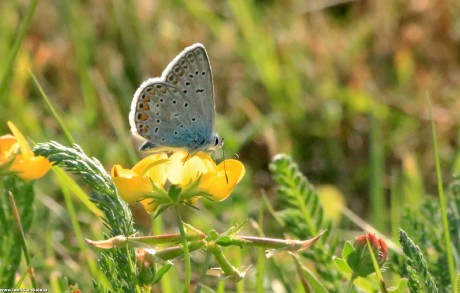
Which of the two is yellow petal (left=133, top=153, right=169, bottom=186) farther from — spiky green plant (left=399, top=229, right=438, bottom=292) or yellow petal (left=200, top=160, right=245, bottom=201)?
spiky green plant (left=399, top=229, right=438, bottom=292)

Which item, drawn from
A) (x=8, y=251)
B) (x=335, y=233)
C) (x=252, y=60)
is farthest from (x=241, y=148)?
(x=8, y=251)

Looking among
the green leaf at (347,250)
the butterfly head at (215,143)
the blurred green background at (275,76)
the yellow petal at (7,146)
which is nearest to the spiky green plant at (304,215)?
the butterfly head at (215,143)

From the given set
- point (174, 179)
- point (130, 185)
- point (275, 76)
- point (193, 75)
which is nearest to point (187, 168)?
point (174, 179)

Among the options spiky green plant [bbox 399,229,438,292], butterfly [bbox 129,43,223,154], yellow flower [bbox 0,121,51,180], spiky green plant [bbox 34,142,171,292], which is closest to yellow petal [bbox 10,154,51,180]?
yellow flower [bbox 0,121,51,180]

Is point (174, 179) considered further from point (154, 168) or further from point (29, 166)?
point (29, 166)

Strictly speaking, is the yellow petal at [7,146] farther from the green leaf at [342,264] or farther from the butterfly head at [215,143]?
the green leaf at [342,264]

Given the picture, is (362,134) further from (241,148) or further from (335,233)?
(335,233)
